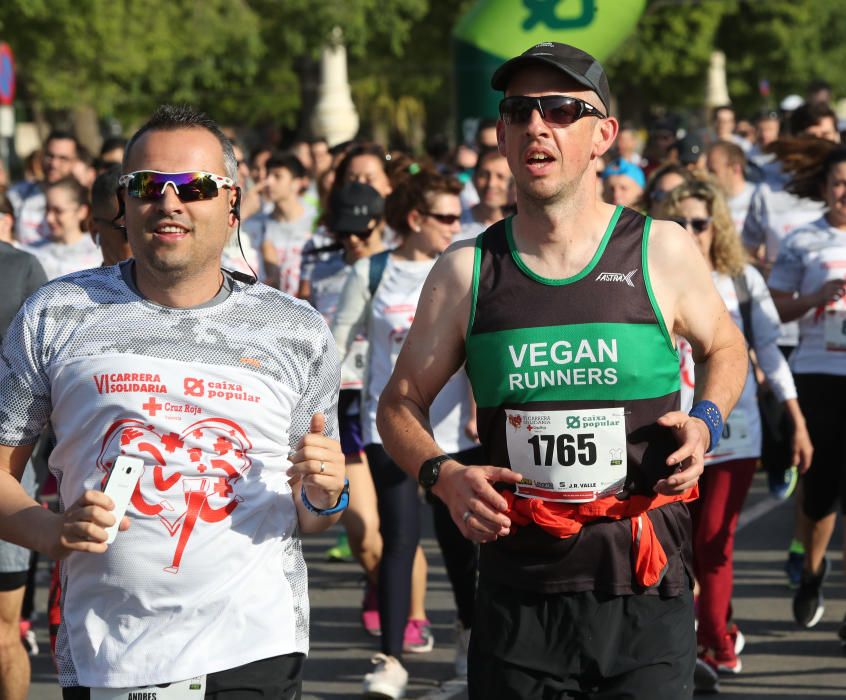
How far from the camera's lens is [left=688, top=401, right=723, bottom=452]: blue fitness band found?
3891 millimetres

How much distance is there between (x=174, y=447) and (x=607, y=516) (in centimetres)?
104

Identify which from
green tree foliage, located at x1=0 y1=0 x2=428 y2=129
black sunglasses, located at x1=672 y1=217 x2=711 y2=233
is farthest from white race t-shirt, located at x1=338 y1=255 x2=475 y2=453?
green tree foliage, located at x1=0 y1=0 x2=428 y2=129

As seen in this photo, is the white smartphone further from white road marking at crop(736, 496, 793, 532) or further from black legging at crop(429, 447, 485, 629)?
white road marking at crop(736, 496, 793, 532)

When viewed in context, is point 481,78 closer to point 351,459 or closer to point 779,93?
point 351,459

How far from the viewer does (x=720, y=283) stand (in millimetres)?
6855

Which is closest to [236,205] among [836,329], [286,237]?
[836,329]

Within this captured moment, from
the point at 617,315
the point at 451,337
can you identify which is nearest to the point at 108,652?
the point at 451,337

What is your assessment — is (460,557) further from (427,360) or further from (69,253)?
(69,253)

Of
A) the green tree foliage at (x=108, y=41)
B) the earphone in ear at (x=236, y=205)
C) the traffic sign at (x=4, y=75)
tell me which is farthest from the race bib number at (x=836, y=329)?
the green tree foliage at (x=108, y=41)

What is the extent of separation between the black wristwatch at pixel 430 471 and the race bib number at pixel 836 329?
4.05 m

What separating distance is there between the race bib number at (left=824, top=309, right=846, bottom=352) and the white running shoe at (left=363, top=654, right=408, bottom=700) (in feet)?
8.39

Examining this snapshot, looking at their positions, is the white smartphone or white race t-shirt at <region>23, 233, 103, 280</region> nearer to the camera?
the white smartphone

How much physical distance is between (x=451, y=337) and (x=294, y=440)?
1.55 ft

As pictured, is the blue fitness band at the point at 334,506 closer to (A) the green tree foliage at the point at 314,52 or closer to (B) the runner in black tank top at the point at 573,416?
(B) the runner in black tank top at the point at 573,416
